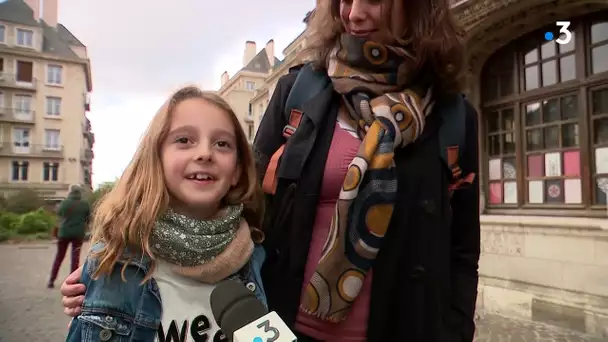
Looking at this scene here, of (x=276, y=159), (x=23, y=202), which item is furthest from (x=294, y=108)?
(x=23, y=202)

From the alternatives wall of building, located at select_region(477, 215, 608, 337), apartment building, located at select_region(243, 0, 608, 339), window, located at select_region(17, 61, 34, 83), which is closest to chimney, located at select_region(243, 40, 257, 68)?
window, located at select_region(17, 61, 34, 83)

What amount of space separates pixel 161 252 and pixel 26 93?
43.3m

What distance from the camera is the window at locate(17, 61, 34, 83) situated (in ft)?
123

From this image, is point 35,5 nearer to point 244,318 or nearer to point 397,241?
point 397,241

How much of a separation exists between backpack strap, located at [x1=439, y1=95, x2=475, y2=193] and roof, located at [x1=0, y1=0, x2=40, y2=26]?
141 ft

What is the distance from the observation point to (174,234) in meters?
1.33

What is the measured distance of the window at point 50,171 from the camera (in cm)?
3847

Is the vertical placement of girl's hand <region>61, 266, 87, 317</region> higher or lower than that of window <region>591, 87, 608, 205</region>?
lower

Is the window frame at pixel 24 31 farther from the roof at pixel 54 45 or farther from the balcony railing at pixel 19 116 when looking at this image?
the balcony railing at pixel 19 116

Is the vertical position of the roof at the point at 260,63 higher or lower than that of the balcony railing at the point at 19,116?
higher

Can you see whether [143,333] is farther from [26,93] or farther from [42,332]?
[26,93]

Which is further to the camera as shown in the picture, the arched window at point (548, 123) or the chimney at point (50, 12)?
the chimney at point (50, 12)

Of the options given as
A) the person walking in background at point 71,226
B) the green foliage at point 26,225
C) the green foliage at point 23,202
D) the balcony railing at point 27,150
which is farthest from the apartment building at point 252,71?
the person walking in background at point 71,226

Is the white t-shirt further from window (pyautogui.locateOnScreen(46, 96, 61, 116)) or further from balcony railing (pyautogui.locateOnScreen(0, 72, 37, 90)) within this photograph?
window (pyautogui.locateOnScreen(46, 96, 61, 116))
